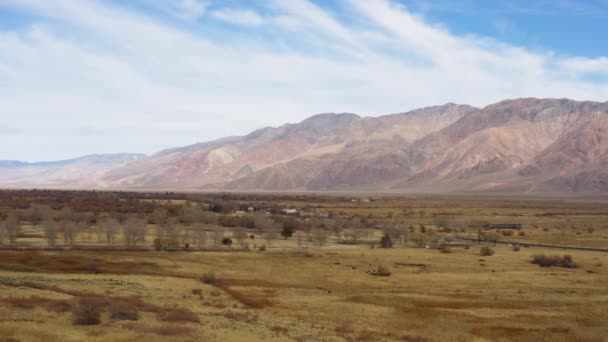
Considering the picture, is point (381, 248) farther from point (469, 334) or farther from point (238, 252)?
point (469, 334)

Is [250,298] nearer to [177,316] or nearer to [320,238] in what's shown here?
A: [177,316]

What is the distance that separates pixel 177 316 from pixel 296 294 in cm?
1267

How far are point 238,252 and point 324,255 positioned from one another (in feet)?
28.8

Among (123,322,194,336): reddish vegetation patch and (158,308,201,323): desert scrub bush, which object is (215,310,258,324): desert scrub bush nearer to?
(158,308,201,323): desert scrub bush

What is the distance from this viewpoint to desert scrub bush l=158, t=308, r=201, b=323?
31.6 meters

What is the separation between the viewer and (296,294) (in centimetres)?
4350

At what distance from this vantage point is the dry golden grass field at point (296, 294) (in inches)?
1211

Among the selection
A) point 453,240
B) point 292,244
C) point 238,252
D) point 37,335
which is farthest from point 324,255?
point 37,335

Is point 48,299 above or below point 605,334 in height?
above

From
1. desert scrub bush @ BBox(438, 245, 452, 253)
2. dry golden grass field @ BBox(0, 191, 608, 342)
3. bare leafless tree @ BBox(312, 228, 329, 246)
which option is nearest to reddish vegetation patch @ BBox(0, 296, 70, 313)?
dry golden grass field @ BBox(0, 191, 608, 342)

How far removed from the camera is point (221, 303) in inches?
1523

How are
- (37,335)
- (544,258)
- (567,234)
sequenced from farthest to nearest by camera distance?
1. (567,234)
2. (544,258)
3. (37,335)

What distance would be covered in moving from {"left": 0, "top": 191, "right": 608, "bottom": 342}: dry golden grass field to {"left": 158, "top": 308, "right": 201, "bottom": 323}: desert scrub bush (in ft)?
0.30

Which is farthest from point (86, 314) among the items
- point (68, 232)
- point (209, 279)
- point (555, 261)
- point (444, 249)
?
point (444, 249)
